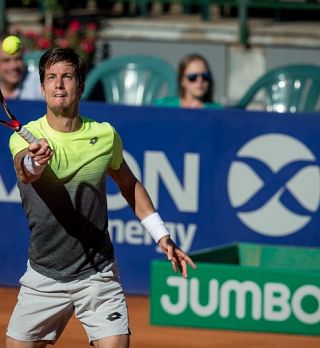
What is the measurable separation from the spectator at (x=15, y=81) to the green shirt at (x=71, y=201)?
13.9 feet

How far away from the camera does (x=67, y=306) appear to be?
5781 millimetres

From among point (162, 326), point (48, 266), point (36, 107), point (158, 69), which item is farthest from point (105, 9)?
point (48, 266)

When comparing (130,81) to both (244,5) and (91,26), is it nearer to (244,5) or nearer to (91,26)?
(91,26)

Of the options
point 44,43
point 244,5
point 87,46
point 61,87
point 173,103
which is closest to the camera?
point 61,87

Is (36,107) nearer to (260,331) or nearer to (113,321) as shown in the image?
(260,331)

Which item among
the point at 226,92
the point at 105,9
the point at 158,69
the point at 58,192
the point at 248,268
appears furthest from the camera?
the point at 105,9

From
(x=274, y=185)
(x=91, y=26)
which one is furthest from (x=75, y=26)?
(x=274, y=185)

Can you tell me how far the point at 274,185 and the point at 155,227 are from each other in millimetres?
3009

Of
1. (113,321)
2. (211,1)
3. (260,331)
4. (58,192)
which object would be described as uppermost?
(211,1)

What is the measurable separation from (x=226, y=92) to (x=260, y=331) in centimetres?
470

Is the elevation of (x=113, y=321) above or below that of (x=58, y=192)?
below

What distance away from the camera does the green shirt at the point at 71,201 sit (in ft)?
18.5

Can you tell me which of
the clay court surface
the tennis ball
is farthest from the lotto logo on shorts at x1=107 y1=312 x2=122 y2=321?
the clay court surface

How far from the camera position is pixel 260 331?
8.06 metres
